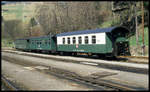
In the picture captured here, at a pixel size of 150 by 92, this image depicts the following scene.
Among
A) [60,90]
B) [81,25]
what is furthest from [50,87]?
[81,25]

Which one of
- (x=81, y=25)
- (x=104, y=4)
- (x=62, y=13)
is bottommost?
(x=81, y=25)

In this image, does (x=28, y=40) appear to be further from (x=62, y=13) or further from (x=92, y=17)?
(x=92, y=17)

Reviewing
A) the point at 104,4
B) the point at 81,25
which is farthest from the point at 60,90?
the point at 104,4

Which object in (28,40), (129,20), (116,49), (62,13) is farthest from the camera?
(129,20)

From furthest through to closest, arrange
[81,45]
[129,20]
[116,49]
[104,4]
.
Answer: [104,4], [129,20], [81,45], [116,49]

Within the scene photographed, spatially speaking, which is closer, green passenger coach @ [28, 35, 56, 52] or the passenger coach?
the passenger coach

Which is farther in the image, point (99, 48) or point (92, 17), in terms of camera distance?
point (92, 17)

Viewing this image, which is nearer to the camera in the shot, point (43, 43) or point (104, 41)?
point (104, 41)

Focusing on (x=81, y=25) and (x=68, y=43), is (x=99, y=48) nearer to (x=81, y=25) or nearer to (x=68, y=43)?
(x=68, y=43)

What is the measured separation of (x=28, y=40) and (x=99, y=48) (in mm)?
22104

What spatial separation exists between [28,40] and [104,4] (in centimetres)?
6627

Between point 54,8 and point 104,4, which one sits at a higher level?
point 104,4

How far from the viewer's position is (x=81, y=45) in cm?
2133

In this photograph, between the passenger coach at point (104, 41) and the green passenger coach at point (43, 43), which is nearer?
the passenger coach at point (104, 41)
